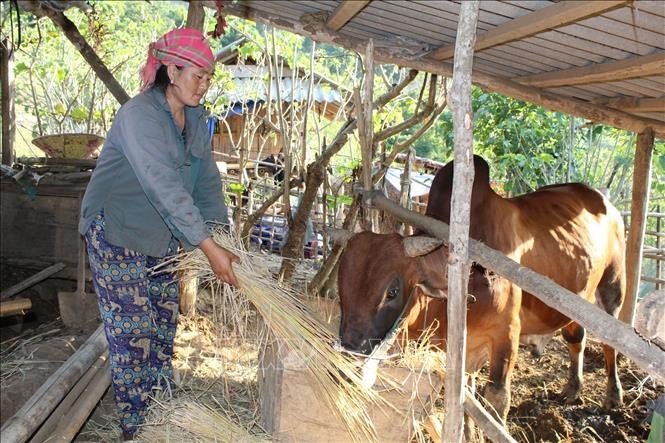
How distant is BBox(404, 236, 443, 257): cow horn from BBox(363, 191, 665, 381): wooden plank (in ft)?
1.43

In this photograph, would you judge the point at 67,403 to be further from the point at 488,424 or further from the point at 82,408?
the point at 488,424

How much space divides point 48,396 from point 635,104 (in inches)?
162

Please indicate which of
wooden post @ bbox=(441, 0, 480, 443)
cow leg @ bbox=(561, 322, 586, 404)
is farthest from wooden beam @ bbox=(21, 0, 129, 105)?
cow leg @ bbox=(561, 322, 586, 404)

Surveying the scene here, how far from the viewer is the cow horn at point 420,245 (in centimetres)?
318

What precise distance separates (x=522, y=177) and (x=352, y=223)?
4753 millimetres

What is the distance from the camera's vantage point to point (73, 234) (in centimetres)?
630

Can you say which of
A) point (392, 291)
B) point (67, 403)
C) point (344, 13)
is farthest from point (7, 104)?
point (392, 291)

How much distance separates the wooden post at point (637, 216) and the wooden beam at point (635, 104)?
0.58 meters

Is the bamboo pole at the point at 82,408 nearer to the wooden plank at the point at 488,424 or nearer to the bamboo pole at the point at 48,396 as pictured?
the bamboo pole at the point at 48,396

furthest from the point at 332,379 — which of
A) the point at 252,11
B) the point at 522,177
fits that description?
the point at 522,177

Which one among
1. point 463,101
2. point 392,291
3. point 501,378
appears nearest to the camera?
point 463,101

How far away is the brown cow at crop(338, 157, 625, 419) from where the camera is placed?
329 centimetres

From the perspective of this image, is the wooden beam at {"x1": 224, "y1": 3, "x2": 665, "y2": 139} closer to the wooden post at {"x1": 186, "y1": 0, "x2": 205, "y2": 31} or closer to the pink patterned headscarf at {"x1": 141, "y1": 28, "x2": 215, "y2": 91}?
the wooden post at {"x1": 186, "y1": 0, "x2": 205, "y2": 31}

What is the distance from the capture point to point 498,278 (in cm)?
384
